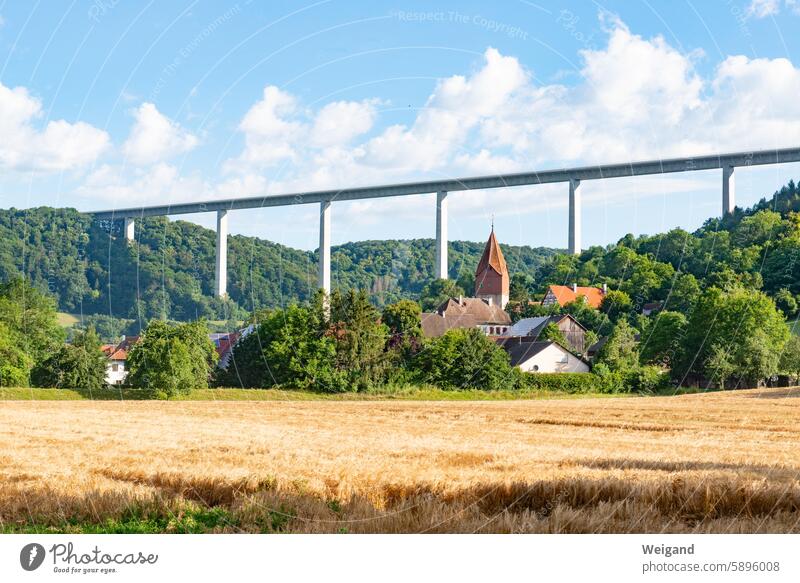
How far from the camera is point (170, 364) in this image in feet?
189

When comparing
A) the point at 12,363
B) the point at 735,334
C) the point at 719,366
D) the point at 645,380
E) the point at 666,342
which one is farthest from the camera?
the point at 666,342

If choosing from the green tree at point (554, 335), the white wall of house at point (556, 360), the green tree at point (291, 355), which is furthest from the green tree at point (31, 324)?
the green tree at point (554, 335)

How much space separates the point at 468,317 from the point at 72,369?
2792cm

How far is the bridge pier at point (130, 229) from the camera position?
57.8 ft

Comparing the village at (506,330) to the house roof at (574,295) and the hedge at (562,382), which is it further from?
the hedge at (562,382)

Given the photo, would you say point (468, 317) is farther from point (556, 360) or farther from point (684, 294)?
point (684, 294)

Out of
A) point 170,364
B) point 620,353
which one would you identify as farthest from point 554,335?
point 170,364

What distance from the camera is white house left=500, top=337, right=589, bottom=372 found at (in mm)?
73750

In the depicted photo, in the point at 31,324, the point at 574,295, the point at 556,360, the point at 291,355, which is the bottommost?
the point at 556,360

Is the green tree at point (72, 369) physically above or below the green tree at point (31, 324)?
below

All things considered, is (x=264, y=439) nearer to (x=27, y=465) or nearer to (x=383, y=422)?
(x=27, y=465)

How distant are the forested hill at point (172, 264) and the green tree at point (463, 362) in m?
36.0

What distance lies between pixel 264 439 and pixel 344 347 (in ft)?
89.4

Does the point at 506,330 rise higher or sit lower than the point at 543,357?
higher
